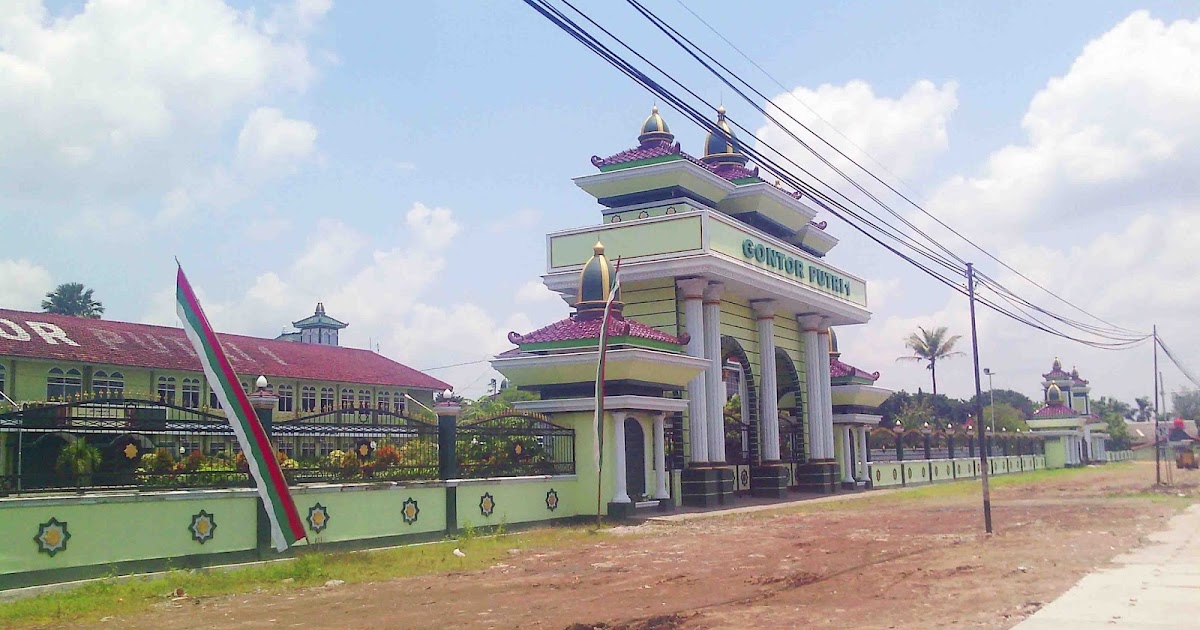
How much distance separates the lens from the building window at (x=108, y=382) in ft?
118

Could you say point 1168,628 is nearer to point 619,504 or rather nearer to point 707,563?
point 707,563

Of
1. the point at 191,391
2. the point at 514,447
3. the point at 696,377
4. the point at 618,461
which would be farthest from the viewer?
the point at 191,391

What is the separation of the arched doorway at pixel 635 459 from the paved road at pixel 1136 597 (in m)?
11.3

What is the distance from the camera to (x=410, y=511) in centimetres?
1825

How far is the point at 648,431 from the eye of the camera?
2456 centimetres

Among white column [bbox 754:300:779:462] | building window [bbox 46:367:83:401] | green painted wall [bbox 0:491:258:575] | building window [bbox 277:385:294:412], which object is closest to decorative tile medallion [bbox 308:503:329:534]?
green painted wall [bbox 0:491:258:575]

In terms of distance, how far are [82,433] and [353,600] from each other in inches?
177

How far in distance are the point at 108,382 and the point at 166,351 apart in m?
Result: 3.00

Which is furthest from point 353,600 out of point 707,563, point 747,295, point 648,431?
point 747,295

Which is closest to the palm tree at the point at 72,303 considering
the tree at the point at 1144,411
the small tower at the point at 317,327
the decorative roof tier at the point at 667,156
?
the small tower at the point at 317,327

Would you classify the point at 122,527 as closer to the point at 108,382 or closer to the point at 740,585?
the point at 740,585

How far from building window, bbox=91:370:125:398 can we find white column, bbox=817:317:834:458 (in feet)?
80.8

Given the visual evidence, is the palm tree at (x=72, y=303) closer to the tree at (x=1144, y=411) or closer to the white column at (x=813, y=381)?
the white column at (x=813, y=381)

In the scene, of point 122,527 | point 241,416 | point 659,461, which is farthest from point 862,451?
point 241,416
